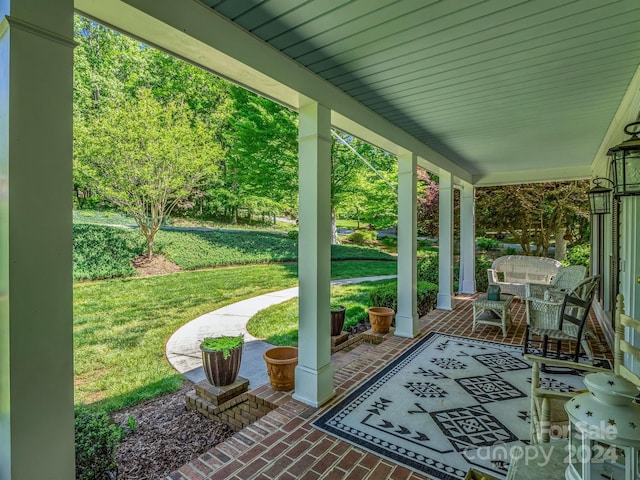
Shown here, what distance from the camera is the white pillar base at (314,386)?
2.78 m

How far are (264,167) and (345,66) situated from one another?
6.40 metres

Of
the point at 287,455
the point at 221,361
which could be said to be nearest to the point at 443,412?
the point at 287,455

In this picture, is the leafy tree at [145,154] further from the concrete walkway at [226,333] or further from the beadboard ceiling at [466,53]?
the beadboard ceiling at [466,53]

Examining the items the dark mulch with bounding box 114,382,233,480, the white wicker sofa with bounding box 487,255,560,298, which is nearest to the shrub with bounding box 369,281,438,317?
the white wicker sofa with bounding box 487,255,560,298

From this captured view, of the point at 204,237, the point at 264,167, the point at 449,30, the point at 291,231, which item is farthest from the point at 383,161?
the point at 449,30

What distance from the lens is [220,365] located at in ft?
10.00

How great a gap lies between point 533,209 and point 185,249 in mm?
10338

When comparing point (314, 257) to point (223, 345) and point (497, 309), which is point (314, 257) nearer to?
point (223, 345)

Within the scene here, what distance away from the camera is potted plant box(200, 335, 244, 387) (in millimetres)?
3029

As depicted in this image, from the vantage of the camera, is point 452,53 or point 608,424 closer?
point 608,424

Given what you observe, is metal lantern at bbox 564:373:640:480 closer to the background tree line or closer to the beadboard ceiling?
the beadboard ceiling

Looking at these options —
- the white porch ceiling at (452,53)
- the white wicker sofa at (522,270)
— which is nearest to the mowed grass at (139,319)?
the white porch ceiling at (452,53)

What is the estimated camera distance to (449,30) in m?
2.12

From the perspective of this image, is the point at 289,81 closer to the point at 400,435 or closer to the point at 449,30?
the point at 449,30
